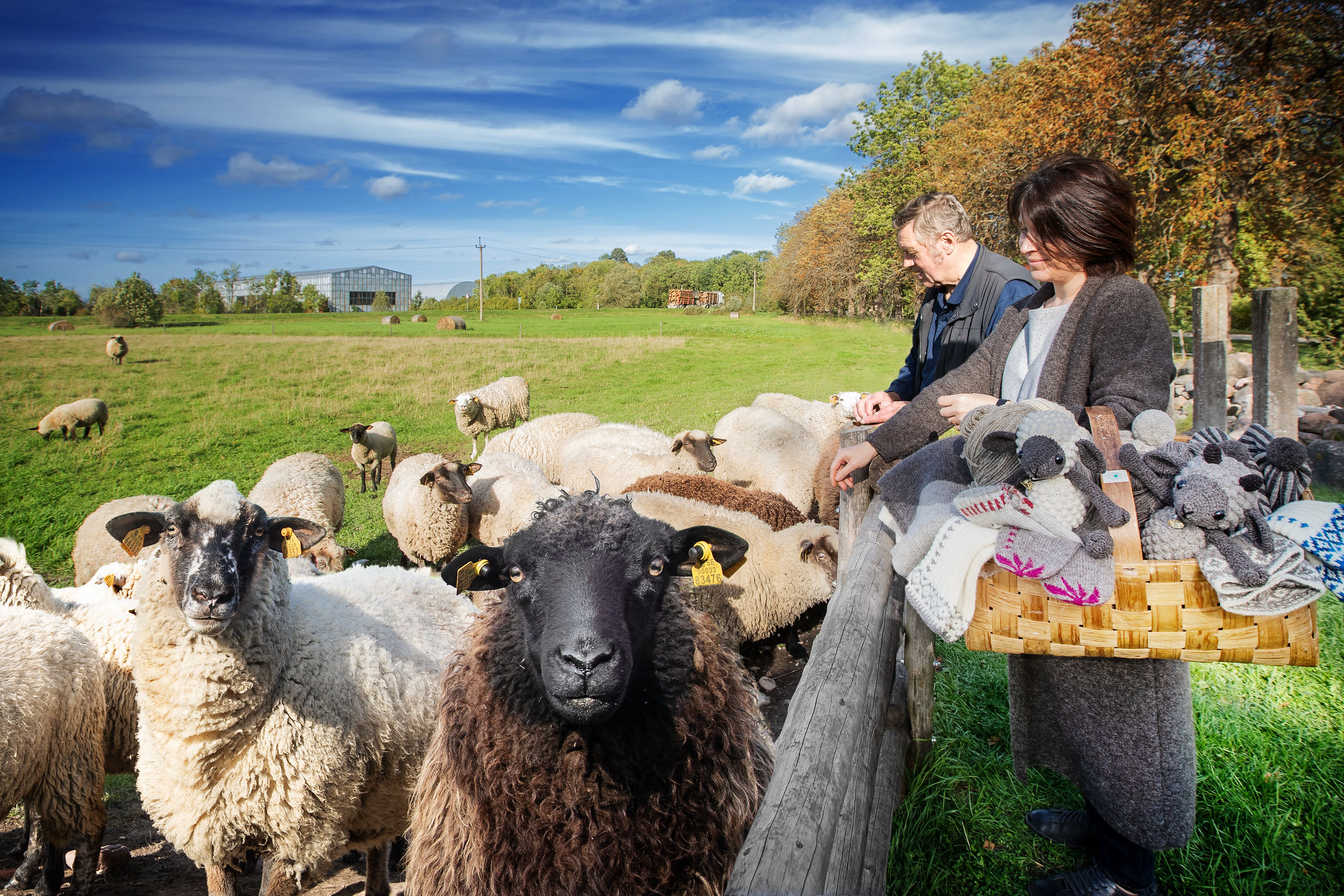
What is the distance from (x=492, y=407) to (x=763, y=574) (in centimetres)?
1176

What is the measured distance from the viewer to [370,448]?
12.8 m

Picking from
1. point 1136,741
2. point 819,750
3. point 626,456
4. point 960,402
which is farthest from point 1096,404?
point 626,456

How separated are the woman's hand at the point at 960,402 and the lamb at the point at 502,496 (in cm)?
617

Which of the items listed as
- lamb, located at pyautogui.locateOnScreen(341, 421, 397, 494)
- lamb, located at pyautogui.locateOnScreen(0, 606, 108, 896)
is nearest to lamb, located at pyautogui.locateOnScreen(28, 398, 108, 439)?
lamb, located at pyautogui.locateOnScreen(341, 421, 397, 494)

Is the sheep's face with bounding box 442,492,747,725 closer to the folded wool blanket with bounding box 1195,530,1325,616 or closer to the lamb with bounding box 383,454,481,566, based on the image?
the folded wool blanket with bounding box 1195,530,1325,616

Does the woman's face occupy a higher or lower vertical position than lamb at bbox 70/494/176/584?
higher

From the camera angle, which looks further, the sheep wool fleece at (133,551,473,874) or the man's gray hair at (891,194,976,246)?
the man's gray hair at (891,194,976,246)

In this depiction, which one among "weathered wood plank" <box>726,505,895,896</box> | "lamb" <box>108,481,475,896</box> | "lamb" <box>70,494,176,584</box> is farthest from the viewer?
"lamb" <box>70,494,176,584</box>

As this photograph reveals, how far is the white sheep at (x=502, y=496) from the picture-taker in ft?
27.9

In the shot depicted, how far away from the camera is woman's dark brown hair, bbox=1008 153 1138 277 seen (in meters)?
2.08

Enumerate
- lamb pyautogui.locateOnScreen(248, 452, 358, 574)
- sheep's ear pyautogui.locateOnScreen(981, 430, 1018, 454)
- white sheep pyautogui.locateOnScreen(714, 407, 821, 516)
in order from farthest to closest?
white sheep pyautogui.locateOnScreen(714, 407, 821, 516), lamb pyautogui.locateOnScreen(248, 452, 358, 574), sheep's ear pyautogui.locateOnScreen(981, 430, 1018, 454)

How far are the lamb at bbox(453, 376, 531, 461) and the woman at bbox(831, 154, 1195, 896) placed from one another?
13.4m

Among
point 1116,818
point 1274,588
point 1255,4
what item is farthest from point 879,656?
point 1255,4

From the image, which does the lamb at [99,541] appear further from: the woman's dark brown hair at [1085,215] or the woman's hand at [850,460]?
the woman's dark brown hair at [1085,215]
